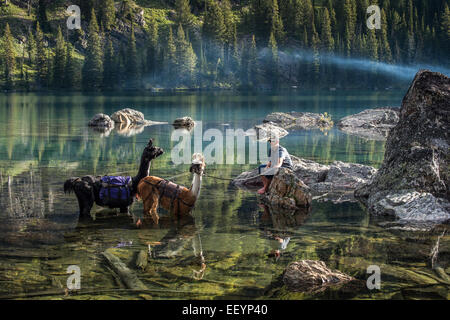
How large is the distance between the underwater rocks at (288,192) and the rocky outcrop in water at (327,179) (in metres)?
1.46

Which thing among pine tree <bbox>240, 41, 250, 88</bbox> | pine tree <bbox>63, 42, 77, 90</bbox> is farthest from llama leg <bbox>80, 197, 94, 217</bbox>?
pine tree <bbox>240, 41, 250, 88</bbox>

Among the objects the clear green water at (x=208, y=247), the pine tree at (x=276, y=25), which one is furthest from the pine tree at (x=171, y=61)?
the clear green water at (x=208, y=247)

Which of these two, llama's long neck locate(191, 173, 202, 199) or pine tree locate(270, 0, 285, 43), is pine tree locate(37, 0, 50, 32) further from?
llama's long neck locate(191, 173, 202, 199)

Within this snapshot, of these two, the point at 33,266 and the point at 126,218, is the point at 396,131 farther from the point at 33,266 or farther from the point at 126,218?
the point at 33,266

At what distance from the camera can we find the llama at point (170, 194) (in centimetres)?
1317

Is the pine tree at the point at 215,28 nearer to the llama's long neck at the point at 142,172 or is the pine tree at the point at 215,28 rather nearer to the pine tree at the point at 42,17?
the pine tree at the point at 42,17

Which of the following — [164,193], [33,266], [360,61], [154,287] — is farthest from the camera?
[360,61]

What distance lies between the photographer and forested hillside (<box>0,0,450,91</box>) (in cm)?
14600

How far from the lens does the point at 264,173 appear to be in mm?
15812

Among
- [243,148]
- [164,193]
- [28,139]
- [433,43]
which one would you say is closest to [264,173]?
[164,193]

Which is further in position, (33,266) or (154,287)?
(33,266)

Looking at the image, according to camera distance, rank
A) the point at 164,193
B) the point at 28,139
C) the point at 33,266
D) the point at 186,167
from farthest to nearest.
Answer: the point at 28,139
the point at 186,167
the point at 164,193
the point at 33,266

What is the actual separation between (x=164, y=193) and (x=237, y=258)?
3.73 meters

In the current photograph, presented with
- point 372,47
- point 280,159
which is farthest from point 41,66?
point 280,159
